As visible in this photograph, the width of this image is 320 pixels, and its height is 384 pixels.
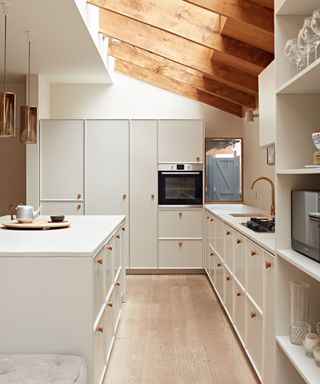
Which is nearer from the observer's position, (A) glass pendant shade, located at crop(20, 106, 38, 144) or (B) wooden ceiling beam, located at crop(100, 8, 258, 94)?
(A) glass pendant shade, located at crop(20, 106, 38, 144)

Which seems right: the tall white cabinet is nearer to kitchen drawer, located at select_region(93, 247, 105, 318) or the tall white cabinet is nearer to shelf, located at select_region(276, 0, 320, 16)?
kitchen drawer, located at select_region(93, 247, 105, 318)

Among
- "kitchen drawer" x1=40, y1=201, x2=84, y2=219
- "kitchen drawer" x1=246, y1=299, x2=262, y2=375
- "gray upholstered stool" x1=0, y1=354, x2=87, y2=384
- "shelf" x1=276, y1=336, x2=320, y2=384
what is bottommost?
"kitchen drawer" x1=246, y1=299, x2=262, y2=375

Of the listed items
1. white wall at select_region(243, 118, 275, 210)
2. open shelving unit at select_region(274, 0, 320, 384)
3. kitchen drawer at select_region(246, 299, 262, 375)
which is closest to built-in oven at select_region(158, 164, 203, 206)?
white wall at select_region(243, 118, 275, 210)

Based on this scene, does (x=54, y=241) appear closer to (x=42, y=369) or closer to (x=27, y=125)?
(x=42, y=369)

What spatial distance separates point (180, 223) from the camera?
5.98 metres

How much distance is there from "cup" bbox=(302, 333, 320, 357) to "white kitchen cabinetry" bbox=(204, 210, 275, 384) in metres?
0.36

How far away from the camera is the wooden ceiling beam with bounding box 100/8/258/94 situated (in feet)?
15.1

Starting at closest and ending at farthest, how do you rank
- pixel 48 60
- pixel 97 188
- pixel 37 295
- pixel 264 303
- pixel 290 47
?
pixel 290 47 < pixel 37 295 < pixel 264 303 < pixel 48 60 < pixel 97 188

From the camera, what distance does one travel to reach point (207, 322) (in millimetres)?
3959

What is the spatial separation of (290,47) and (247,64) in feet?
7.63

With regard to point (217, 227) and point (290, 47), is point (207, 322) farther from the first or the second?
point (290, 47)

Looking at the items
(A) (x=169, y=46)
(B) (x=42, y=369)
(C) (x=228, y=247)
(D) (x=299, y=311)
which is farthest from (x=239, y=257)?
(A) (x=169, y=46)

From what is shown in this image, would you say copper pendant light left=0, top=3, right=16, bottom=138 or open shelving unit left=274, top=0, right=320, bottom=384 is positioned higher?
copper pendant light left=0, top=3, right=16, bottom=138

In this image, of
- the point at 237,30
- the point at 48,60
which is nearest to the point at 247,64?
the point at 237,30
